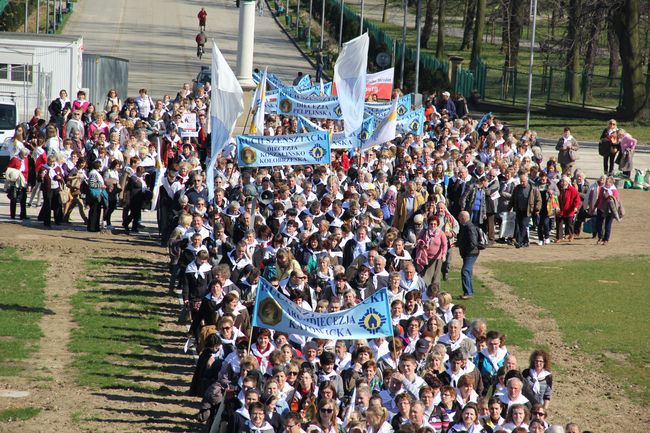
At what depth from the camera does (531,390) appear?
14.1 m

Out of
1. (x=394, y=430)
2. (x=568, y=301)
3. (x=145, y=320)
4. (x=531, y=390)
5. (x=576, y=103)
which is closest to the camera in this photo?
(x=394, y=430)

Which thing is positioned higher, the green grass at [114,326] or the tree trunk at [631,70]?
the tree trunk at [631,70]

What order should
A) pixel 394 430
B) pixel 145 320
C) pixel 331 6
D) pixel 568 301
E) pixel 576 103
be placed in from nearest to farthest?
pixel 394 430
pixel 145 320
pixel 568 301
pixel 576 103
pixel 331 6

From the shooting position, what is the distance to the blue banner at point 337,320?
47.0ft

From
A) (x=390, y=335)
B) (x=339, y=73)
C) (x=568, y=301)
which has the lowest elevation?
(x=568, y=301)

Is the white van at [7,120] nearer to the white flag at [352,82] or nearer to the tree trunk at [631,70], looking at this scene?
the white flag at [352,82]

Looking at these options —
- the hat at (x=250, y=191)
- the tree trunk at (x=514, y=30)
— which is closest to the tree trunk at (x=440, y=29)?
the tree trunk at (x=514, y=30)

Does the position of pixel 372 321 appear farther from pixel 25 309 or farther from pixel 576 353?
pixel 25 309

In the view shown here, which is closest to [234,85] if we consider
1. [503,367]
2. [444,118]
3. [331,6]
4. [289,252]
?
[289,252]

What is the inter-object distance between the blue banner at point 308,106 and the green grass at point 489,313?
17.5ft

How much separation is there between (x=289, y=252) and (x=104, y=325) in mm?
3167

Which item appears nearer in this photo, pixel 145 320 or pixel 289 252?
pixel 289 252

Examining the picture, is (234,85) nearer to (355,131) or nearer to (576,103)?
(355,131)

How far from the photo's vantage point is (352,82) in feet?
86.0
